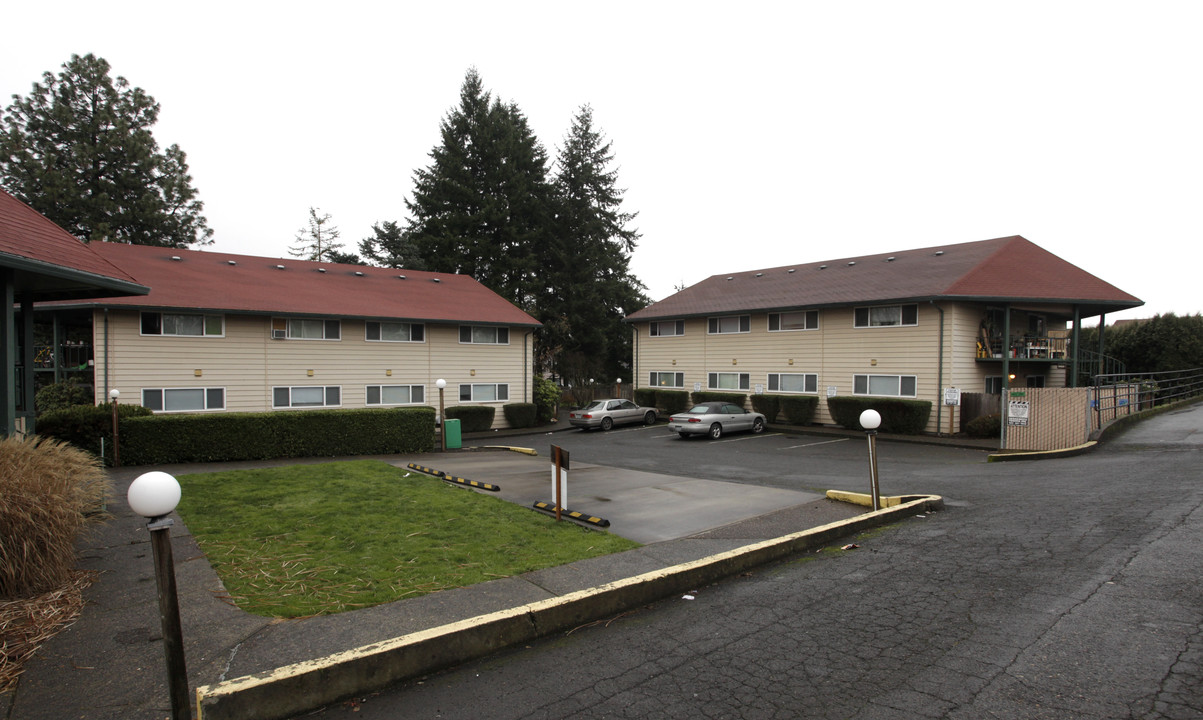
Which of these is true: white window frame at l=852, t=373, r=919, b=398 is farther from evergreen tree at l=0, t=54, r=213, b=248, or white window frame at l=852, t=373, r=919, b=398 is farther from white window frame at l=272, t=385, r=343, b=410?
evergreen tree at l=0, t=54, r=213, b=248

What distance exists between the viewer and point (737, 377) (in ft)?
97.8

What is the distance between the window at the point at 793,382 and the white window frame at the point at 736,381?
4.19 ft

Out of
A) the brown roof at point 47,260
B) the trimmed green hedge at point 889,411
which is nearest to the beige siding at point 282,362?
the brown roof at point 47,260

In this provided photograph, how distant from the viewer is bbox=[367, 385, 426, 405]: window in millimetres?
25500

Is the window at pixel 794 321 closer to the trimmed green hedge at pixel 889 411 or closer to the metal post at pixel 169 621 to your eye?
the trimmed green hedge at pixel 889 411

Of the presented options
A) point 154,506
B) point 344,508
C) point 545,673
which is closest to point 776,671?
point 545,673

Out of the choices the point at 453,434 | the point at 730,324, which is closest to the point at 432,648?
the point at 453,434

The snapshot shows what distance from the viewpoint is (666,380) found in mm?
33562

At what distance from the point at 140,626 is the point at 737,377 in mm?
27046

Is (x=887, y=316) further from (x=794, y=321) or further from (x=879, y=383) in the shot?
(x=794, y=321)

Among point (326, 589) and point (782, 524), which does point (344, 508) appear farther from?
point (782, 524)

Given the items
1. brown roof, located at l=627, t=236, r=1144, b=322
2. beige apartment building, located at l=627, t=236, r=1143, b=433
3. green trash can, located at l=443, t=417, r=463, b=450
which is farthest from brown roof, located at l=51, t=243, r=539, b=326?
brown roof, located at l=627, t=236, r=1144, b=322

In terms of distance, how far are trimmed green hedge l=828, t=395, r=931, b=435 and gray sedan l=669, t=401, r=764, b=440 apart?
131 inches

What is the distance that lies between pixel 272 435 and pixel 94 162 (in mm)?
35170
